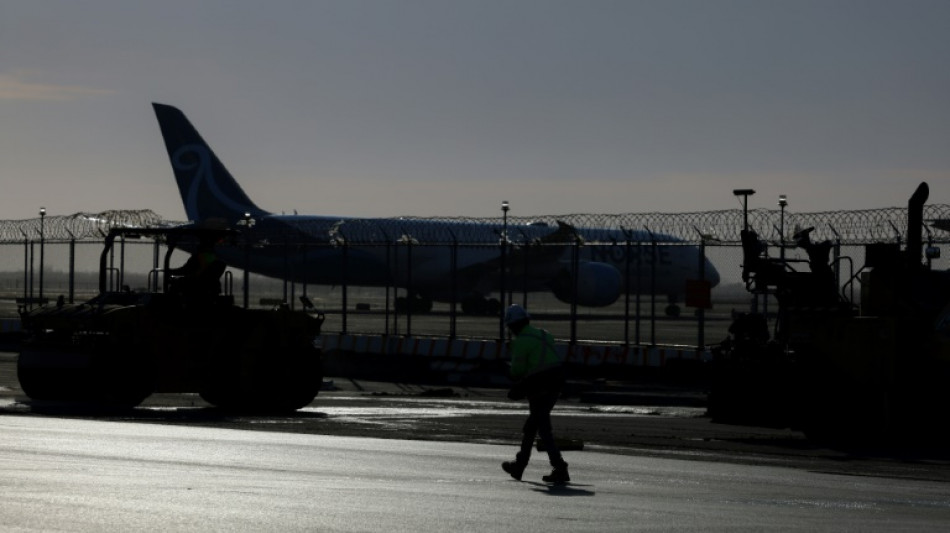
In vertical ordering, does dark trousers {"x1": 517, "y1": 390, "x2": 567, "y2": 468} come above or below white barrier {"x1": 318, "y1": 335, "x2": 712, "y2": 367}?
below

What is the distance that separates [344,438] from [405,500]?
20.5 feet

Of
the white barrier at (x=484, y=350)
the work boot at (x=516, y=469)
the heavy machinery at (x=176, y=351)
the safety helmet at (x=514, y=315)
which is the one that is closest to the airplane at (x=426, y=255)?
the white barrier at (x=484, y=350)

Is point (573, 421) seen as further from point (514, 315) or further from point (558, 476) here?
point (558, 476)

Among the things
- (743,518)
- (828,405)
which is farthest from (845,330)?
(743,518)

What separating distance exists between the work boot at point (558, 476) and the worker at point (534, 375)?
257mm

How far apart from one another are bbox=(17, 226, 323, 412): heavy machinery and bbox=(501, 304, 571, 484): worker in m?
9.28

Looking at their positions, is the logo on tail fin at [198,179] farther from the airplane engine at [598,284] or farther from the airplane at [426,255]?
the airplane engine at [598,284]

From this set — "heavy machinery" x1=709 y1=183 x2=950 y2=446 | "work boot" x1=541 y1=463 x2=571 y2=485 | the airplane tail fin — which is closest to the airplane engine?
the airplane tail fin

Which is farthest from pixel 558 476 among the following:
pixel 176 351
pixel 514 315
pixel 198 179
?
pixel 198 179

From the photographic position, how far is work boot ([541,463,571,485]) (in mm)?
14875

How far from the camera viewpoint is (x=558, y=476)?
14891 millimetres

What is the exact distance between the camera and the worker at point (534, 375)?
50.2 ft

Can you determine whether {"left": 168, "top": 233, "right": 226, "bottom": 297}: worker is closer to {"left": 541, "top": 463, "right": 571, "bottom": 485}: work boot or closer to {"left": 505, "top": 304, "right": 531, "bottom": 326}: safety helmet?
{"left": 505, "top": 304, "right": 531, "bottom": 326}: safety helmet

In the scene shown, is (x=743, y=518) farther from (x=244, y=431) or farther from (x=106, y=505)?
(x=244, y=431)
